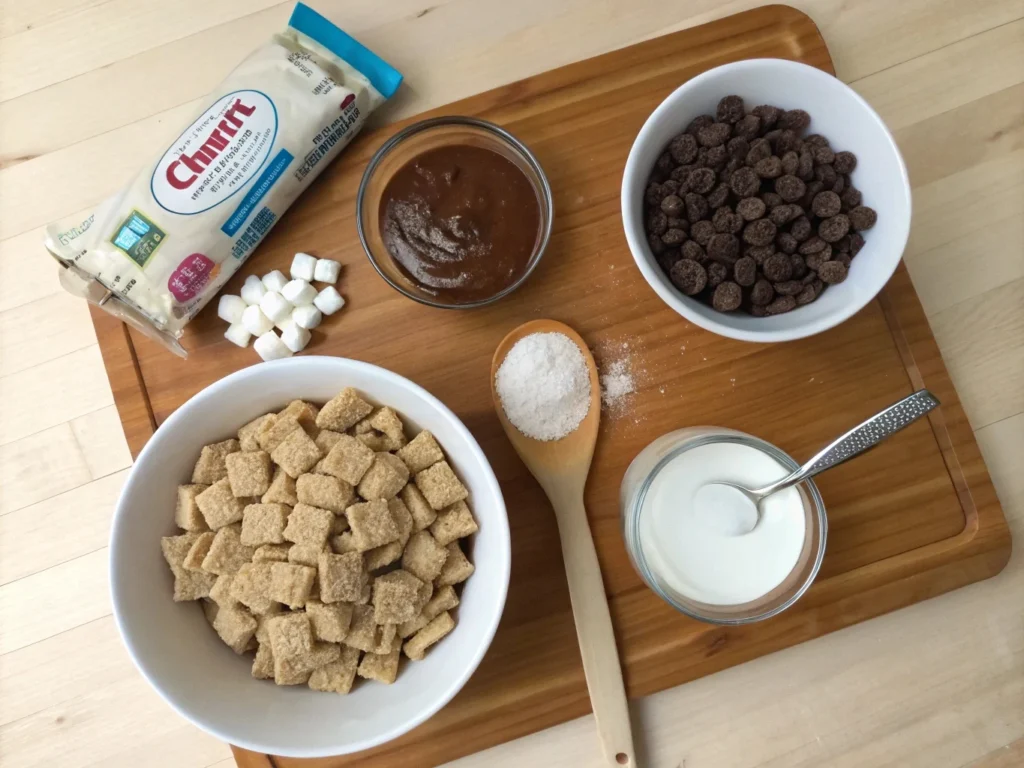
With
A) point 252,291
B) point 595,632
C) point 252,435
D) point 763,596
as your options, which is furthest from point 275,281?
point 763,596

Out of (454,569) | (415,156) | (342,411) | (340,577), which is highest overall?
(415,156)

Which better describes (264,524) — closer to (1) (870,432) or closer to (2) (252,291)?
(2) (252,291)

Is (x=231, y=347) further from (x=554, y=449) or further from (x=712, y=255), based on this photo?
(x=712, y=255)

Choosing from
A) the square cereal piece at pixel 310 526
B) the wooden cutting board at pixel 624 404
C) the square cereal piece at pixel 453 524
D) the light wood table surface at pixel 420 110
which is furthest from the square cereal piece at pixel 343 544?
the light wood table surface at pixel 420 110

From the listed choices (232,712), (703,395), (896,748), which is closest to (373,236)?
(703,395)

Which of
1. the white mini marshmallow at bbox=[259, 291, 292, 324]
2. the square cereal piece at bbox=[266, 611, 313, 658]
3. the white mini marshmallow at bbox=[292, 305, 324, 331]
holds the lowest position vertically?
the square cereal piece at bbox=[266, 611, 313, 658]

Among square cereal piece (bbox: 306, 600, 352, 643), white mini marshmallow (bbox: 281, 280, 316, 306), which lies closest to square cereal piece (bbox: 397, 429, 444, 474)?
square cereal piece (bbox: 306, 600, 352, 643)

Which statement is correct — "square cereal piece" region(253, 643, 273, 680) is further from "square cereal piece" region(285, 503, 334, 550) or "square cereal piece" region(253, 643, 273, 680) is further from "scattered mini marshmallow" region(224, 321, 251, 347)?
"scattered mini marshmallow" region(224, 321, 251, 347)
